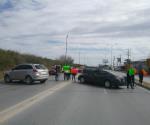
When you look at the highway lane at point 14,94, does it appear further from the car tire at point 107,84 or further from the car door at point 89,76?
the car door at point 89,76

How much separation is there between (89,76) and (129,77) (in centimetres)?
496

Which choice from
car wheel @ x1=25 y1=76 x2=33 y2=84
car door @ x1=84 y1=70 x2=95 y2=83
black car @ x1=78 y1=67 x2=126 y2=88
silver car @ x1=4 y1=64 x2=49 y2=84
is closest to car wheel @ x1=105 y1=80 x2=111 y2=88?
black car @ x1=78 y1=67 x2=126 y2=88

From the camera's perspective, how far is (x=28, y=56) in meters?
74.9

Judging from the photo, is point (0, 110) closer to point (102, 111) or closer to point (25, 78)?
point (102, 111)

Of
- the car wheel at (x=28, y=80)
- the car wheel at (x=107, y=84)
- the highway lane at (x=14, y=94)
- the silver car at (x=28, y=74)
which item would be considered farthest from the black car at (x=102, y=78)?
the highway lane at (x=14, y=94)

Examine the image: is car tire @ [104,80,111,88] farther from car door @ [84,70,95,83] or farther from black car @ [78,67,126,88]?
car door @ [84,70,95,83]

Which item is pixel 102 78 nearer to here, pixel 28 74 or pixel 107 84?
pixel 107 84

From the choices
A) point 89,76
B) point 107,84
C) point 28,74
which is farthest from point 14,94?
point 89,76

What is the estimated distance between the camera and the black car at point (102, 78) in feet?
90.0

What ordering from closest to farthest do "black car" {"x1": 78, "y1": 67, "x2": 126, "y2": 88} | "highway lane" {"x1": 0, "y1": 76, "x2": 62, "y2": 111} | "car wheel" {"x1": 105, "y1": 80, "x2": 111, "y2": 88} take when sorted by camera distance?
"highway lane" {"x1": 0, "y1": 76, "x2": 62, "y2": 111}, "black car" {"x1": 78, "y1": 67, "x2": 126, "y2": 88}, "car wheel" {"x1": 105, "y1": 80, "x2": 111, "y2": 88}

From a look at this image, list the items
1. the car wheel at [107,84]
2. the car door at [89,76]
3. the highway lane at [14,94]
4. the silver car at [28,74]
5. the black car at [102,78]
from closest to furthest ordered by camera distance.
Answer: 1. the highway lane at [14,94]
2. the black car at [102,78]
3. the car wheel at [107,84]
4. the silver car at [28,74]
5. the car door at [89,76]

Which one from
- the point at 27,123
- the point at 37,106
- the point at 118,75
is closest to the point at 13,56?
the point at 118,75

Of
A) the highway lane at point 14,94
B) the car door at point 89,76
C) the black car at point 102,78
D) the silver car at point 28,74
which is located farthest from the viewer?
the car door at point 89,76

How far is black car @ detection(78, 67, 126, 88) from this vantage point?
27.4 meters
